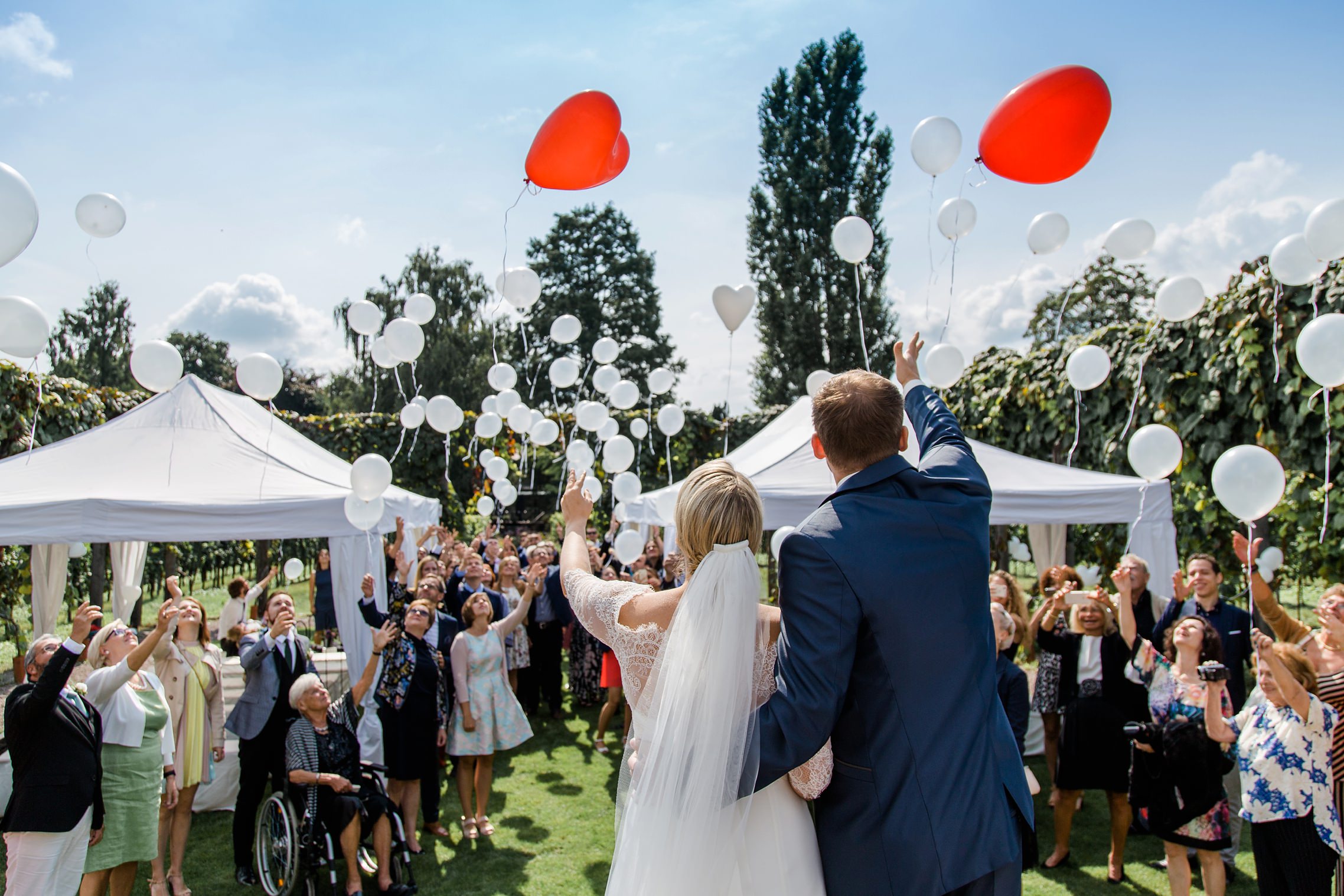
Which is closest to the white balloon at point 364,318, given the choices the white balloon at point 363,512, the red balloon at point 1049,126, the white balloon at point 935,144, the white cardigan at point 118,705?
the white balloon at point 363,512

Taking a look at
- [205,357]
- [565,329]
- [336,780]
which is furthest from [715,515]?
[205,357]

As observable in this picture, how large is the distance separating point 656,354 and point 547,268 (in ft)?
17.3

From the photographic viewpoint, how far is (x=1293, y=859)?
3.15 m

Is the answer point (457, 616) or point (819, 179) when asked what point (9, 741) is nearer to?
point (457, 616)

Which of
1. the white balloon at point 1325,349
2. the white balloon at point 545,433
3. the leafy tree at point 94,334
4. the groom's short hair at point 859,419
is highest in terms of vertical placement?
the leafy tree at point 94,334

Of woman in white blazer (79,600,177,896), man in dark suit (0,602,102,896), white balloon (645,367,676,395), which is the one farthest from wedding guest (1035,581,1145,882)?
white balloon (645,367,676,395)

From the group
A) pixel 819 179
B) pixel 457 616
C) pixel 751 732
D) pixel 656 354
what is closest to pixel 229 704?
pixel 457 616

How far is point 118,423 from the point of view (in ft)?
21.3

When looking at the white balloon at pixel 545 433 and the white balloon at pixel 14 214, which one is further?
the white balloon at pixel 545 433

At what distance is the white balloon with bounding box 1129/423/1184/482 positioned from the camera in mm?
5035

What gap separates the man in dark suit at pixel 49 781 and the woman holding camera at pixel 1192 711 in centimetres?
465

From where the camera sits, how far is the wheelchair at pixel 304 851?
4.04 meters

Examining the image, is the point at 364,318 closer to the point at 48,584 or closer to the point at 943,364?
the point at 48,584

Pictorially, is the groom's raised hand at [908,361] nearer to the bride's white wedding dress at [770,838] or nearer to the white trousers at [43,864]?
the bride's white wedding dress at [770,838]
